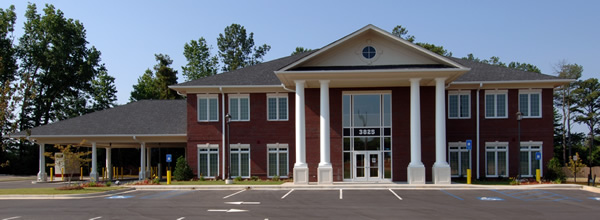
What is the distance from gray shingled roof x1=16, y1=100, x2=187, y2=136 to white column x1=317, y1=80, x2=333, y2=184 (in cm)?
1026

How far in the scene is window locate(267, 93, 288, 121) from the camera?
32844mm

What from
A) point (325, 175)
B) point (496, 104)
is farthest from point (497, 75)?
point (325, 175)

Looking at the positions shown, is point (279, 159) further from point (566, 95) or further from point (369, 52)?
point (566, 95)

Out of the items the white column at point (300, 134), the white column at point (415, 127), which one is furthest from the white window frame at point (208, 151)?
the white column at point (415, 127)

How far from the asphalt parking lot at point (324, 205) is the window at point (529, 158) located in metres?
6.43

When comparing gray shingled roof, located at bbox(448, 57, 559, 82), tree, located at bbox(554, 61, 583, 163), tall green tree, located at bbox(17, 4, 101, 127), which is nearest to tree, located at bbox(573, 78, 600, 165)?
tree, located at bbox(554, 61, 583, 163)

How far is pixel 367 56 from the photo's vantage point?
1139 inches

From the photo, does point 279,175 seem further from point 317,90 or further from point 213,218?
point 213,218

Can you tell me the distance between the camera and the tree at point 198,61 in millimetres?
70062

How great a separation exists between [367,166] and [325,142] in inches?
150

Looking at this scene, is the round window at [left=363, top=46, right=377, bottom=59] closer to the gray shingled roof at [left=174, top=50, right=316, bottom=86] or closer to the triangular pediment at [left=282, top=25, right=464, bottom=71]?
the triangular pediment at [left=282, top=25, right=464, bottom=71]

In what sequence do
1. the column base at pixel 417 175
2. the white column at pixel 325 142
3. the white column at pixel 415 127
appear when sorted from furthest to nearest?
the white column at pixel 325 142
the white column at pixel 415 127
the column base at pixel 417 175

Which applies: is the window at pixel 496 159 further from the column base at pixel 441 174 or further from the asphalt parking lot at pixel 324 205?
the asphalt parking lot at pixel 324 205

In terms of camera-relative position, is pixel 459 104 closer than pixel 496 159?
No
